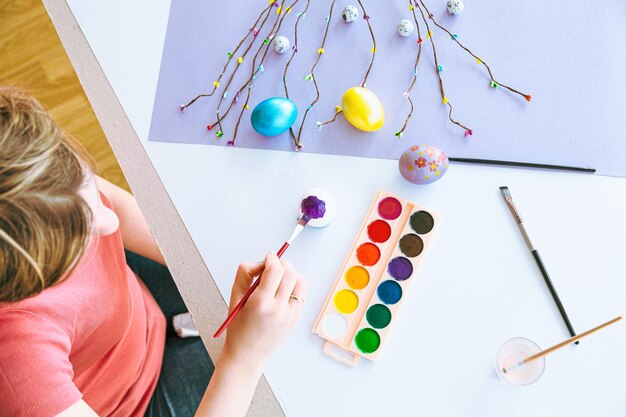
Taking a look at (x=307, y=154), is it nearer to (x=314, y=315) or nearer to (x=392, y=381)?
(x=314, y=315)

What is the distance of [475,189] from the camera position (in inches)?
27.3

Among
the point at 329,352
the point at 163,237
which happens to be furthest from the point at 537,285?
the point at 163,237

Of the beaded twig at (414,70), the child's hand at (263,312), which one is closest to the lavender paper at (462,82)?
the beaded twig at (414,70)

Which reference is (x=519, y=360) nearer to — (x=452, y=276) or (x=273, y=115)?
(x=452, y=276)

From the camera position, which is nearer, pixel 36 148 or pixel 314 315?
pixel 36 148

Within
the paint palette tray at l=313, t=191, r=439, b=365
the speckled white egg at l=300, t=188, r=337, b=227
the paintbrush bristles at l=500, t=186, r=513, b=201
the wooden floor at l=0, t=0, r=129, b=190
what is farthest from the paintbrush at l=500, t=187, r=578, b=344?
the wooden floor at l=0, t=0, r=129, b=190

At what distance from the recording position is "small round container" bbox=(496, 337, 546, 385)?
624 mm

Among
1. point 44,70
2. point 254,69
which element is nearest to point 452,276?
point 254,69

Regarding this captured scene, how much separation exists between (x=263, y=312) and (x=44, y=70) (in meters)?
1.15

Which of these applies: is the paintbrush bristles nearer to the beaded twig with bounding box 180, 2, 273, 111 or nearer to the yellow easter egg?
the yellow easter egg

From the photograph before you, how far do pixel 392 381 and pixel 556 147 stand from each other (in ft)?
1.28

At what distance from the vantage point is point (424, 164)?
0.66 meters

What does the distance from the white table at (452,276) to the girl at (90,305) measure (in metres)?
0.08

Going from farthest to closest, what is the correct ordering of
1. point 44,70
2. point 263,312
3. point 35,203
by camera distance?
point 44,70 < point 263,312 < point 35,203
